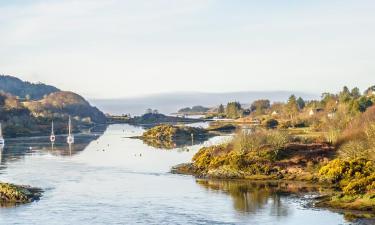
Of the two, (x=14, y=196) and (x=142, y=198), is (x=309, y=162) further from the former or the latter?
(x=14, y=196)

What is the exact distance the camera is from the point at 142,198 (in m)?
71.0

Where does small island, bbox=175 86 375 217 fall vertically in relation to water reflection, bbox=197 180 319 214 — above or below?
above

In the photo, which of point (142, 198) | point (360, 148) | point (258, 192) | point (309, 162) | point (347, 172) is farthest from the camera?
point (309, 162)

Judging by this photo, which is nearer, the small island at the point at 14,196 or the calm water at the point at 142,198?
the calm water at the point at 142,198

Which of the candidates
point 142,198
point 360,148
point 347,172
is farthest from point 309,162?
point 142,198

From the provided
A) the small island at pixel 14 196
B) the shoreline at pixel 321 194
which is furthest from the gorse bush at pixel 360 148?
the small island at pixel 14 196

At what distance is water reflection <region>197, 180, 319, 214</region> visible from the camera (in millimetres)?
64750

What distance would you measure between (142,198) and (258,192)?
1464 cm

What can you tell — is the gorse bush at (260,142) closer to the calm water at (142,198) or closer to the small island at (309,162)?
the small island at (309,162)

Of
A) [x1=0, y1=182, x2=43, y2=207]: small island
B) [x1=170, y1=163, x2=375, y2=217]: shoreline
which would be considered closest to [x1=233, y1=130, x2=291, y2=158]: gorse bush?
[x1=170, y1=163, x2=375, y2=217]: shoreline

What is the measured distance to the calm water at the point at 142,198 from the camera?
193ft

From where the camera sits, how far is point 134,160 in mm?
119000

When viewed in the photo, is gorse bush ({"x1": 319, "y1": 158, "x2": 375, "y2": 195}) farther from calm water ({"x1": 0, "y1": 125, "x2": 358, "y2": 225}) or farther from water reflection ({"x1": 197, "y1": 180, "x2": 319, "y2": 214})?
calm water ({"x1": 0, "y1": 125, "x2": 358, "y2": 225})

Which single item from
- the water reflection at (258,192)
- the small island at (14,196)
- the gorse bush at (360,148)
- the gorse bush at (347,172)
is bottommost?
the water reflection at (258,192)
